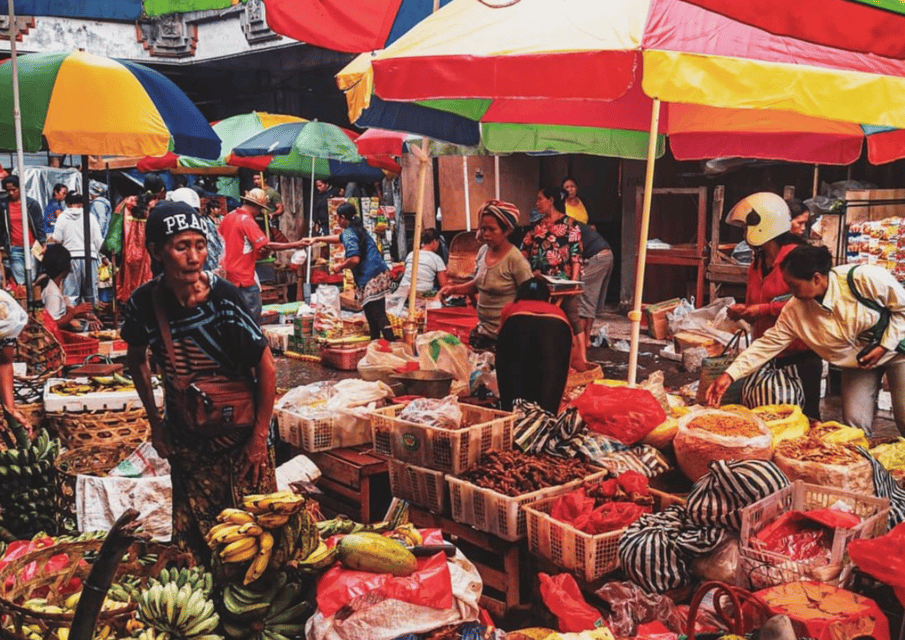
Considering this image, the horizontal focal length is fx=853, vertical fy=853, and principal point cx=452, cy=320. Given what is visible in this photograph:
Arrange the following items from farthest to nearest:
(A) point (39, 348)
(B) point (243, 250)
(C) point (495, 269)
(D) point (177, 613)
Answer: (B) point (243, 250), (C) point (495, 269), (A) point (39, 348), (D) point (177, 613)

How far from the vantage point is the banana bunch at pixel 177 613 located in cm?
277

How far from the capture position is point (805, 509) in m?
4.01

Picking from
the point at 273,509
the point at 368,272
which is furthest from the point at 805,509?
the point at 368,272

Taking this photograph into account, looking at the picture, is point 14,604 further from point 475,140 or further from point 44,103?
point 475,140

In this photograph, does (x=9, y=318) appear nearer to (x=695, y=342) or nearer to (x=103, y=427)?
(x=103, y=427)

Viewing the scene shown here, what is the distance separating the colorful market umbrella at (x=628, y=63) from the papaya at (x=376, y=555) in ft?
8.60

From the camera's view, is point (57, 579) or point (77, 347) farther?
point (77, 347)

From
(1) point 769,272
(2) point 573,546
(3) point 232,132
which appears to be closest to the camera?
(2) point 573,546

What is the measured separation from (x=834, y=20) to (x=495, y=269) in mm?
4843

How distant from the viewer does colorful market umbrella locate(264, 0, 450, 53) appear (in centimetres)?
586

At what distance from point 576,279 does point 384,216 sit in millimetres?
8984

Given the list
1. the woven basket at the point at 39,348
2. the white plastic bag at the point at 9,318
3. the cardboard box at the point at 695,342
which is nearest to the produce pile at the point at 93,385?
the woven basket at the point at 39,348

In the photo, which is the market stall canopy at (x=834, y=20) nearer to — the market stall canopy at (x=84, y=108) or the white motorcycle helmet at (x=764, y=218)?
the white motorcycle helmet at (x=764, y=218)

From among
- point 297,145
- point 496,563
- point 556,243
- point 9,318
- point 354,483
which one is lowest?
point 496,563
